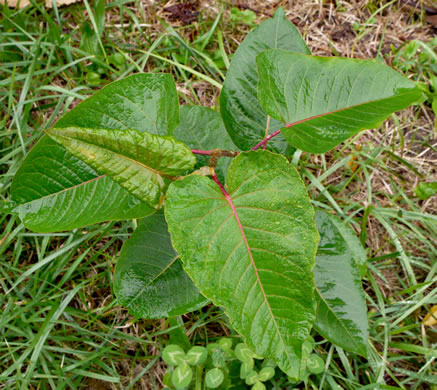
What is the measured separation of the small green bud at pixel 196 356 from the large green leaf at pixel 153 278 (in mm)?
303

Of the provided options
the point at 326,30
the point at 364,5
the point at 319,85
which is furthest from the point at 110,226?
the point at 364,5

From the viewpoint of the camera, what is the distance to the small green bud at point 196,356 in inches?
62.3

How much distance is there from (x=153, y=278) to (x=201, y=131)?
0.61 meters

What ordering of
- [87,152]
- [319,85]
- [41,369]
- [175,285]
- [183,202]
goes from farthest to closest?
[41,369] < [175,285] < [319,85] < [183,202] < [87,152]

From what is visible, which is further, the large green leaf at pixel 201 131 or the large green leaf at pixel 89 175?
the large green leaf at pixel 201 131

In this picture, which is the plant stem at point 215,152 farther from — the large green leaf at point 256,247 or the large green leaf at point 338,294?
the large green leaf at point 338,294

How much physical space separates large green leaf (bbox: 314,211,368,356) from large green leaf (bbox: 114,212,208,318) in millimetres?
505

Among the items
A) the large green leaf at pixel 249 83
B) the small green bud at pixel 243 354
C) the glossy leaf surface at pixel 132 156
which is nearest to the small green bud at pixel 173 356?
the small green bud at pixel 243 354

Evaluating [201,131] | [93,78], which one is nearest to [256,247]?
[201,131]

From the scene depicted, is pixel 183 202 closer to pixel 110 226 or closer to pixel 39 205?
pixel 39 205

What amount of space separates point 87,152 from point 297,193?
1.95 ft

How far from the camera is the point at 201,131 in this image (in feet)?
5.08

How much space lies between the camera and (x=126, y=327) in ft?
6.48

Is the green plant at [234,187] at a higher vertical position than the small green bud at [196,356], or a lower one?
higher
